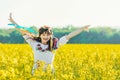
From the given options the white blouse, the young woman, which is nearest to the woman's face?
the young woman

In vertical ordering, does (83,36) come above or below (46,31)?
above

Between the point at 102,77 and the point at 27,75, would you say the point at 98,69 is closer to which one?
the point at 102,77

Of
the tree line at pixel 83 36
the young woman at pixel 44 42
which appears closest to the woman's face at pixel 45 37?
the young woman at pixel 44 42

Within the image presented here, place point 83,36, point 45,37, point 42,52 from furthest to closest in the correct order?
point 83,36 < point 42,52 < point 45,37

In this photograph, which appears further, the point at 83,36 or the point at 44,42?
the point at 83,36

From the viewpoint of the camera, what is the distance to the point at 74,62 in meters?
14.5

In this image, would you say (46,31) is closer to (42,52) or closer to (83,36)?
(42,52)

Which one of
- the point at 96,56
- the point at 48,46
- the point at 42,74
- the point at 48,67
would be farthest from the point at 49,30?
the point at 96,56

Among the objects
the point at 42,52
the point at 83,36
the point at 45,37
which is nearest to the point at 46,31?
the point at 45,37

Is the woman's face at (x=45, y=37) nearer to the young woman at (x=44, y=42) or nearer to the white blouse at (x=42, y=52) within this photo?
the young woman at (x=44, y=42)


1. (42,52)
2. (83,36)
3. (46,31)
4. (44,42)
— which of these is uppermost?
(83,36)

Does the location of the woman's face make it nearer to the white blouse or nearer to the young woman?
the young woman

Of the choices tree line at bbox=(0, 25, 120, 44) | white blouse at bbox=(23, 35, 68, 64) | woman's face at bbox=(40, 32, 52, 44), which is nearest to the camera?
woman's face at bbox=(40, 32, 52, 44)

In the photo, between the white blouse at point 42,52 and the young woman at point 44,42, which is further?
the white blouse at point 42,52
